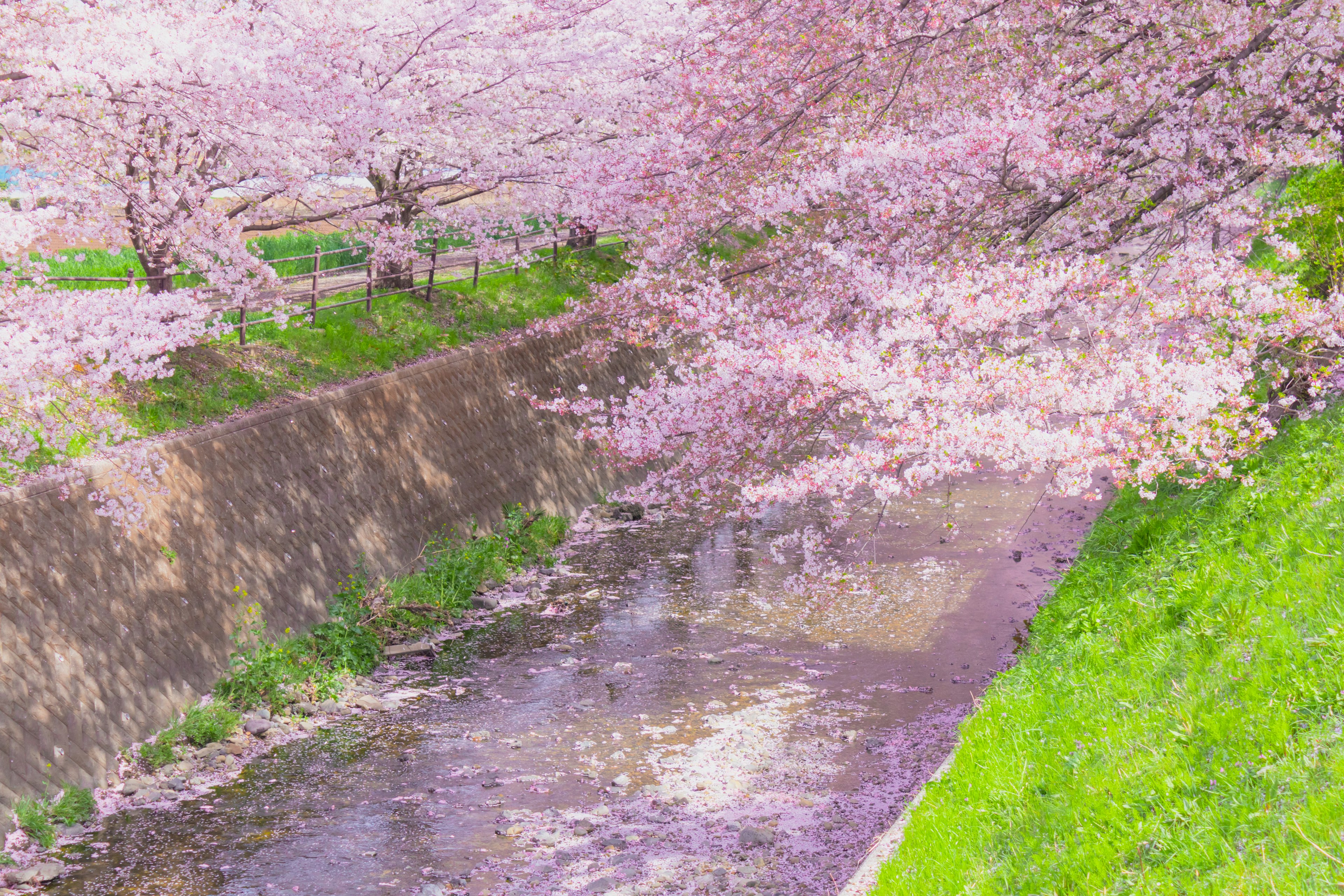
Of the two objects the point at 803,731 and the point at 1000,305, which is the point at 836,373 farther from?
the point at 803,731

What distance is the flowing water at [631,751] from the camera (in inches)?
350

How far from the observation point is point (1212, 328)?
9.16 meters

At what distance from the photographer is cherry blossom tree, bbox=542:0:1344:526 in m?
8.35

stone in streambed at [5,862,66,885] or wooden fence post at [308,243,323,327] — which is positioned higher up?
wooden fence post at [308,243,323,327]

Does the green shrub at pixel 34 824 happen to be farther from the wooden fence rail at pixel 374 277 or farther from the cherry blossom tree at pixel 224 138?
the wooden fence rail at pixel 374 277

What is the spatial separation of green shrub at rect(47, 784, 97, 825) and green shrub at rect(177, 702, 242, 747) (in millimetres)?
1285

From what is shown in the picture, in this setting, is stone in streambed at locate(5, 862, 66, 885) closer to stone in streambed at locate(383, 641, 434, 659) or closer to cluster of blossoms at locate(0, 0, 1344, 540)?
cluster of blossoms at locate(0, 0, 1344, 540)

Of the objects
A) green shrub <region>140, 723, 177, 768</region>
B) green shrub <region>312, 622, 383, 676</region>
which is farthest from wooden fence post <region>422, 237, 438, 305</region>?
green shrub <region>140, 723, 177, 768</region>

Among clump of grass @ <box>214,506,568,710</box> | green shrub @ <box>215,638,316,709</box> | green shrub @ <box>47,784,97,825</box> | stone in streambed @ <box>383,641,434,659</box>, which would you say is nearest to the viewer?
green shrub @ <box>47,784,97,825</box>

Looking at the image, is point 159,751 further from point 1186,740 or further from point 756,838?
point 1186,740

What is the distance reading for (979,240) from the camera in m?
10.4

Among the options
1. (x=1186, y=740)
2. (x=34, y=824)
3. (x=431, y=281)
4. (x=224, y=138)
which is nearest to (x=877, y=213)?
(x=1186, y=740)

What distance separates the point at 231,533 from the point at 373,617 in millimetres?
2272

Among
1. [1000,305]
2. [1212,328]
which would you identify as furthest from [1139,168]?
[1000,305]
